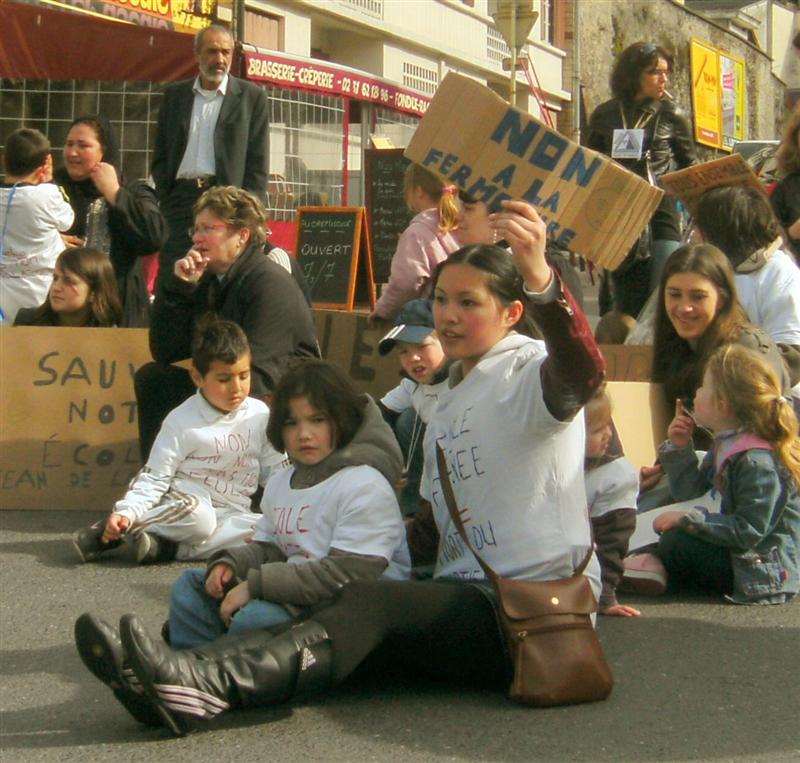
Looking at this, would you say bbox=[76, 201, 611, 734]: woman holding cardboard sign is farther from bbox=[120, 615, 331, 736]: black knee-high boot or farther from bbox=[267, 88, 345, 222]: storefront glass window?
bbox=[267, 88, 345, 222]: storefront glass window

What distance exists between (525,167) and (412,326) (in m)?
1.54

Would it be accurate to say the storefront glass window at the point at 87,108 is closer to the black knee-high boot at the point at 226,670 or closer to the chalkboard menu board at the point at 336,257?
the chalkboard menu board at the point at 336,257

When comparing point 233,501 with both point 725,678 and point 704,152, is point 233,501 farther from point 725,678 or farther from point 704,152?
point 704,152

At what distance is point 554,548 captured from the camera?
14.7ft

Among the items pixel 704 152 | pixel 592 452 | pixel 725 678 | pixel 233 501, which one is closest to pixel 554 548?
pixel 725 678

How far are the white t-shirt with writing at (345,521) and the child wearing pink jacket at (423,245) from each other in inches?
124

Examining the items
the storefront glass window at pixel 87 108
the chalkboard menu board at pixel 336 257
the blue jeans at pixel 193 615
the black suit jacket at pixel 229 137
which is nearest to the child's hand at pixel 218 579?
the blue jeans at pixel 193 615

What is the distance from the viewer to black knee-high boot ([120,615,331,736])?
395 centimetres

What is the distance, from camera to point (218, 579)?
4711 millimetres

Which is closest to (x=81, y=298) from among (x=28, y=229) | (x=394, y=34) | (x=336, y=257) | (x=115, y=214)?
(x=115, y=214)

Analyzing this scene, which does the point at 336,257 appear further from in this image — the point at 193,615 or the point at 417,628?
the point at 417,628

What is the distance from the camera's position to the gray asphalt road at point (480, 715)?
4.12 m

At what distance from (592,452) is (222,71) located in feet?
15.0

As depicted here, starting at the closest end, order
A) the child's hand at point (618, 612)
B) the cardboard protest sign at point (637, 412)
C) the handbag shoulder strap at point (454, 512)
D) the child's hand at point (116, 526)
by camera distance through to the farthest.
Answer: the handbag shoulder strap at point (454, 512) → the child's hand at point (618, 612) → the child's hand at point (116, 526) → the cardboard protest sign at point (637, 412)
